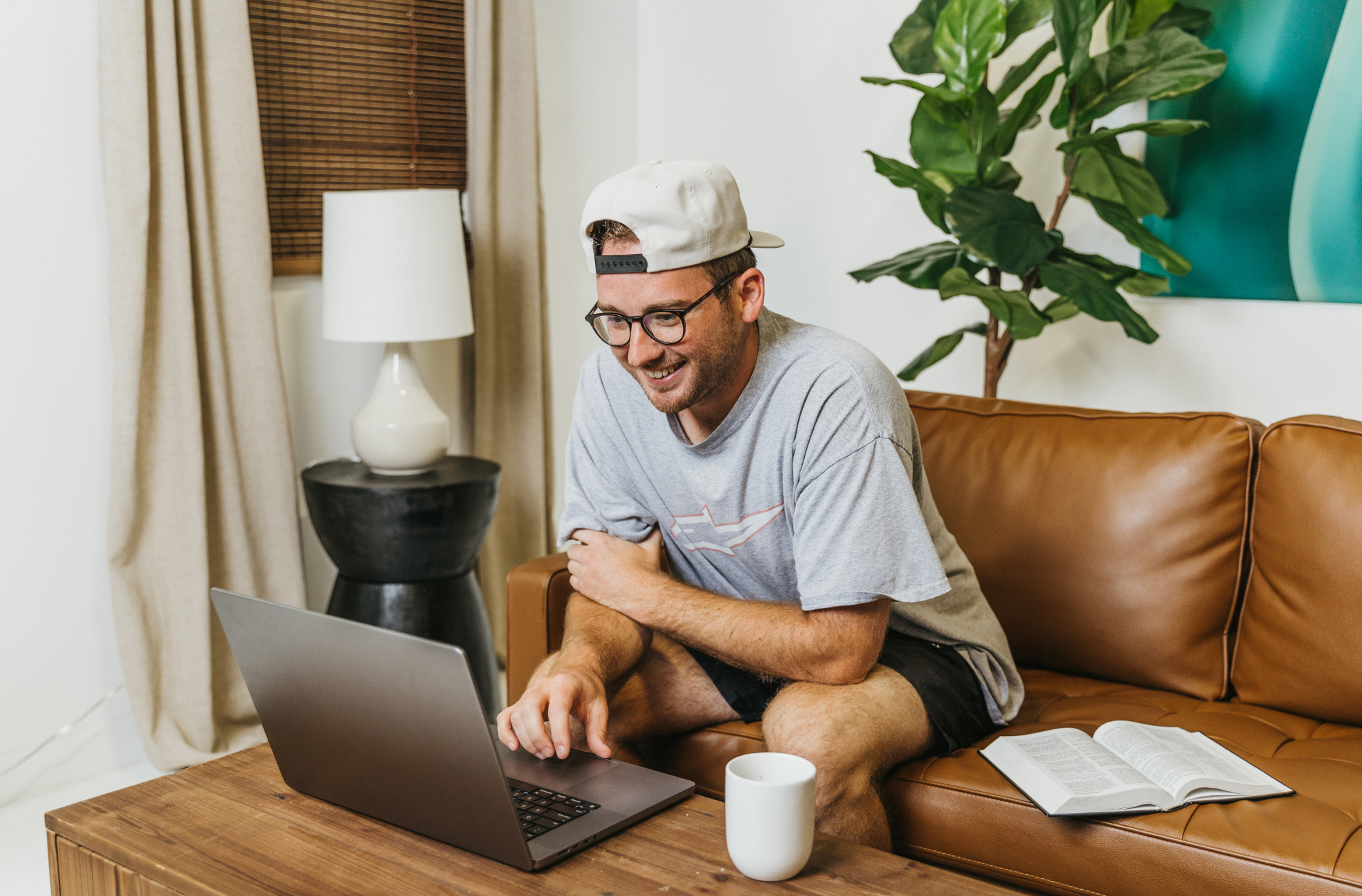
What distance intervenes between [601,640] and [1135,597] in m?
0.88

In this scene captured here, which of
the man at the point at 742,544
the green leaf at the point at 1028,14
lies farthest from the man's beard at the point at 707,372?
the green leaf at the point at 1028,14

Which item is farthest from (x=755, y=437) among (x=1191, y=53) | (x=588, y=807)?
(x=1191, y=53)

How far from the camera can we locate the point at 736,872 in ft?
3.44

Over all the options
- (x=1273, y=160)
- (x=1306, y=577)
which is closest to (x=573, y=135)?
(x=1273, y=160)

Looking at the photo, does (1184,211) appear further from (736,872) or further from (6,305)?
(6,305)

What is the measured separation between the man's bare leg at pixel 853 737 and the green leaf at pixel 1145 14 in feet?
4.80

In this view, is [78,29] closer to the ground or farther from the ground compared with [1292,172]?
farther from the ground

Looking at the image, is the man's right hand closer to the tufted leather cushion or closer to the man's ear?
the tufted leather cushion

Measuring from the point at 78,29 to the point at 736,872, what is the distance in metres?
2.18

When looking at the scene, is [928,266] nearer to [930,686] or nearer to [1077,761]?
[930,686]

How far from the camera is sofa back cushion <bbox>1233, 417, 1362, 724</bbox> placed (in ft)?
5.44

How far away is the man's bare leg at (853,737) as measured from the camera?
1.38 m

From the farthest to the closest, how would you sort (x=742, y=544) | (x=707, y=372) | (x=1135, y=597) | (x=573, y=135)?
1. (x=573, y=135)
2. (x=1135, y=597)
3. (x=742, y=544)
4. (x=707, y=372)

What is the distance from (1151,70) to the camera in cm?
209
